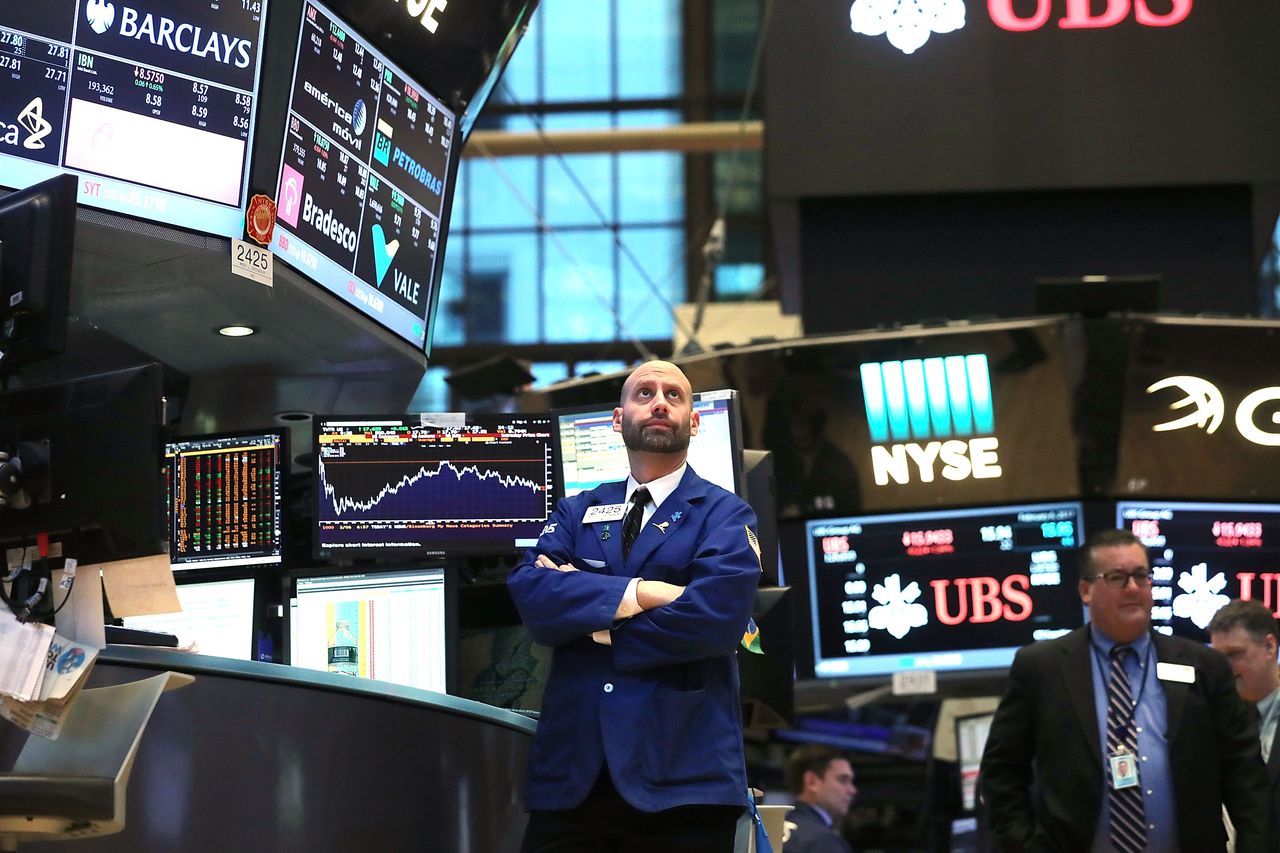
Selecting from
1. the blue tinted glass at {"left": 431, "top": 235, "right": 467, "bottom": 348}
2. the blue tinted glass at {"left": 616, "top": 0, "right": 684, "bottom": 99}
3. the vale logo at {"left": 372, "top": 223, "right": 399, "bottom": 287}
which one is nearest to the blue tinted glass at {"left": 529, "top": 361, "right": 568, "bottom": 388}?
the blue tinted glass at {"left": 431, "top": 235, "right": 467, "bottom": 348}

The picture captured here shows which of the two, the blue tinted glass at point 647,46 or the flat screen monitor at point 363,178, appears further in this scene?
the blue tinted glass at point 647,46

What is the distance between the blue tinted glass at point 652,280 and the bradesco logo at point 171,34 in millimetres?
12174

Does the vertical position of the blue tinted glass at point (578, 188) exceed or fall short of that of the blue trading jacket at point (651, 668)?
it exceeds it

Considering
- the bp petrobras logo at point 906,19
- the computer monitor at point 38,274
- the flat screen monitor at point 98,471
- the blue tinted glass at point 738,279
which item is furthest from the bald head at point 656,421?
the blue tinted glass at point 738,279

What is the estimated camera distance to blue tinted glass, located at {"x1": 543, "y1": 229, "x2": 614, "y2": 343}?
17.5 m

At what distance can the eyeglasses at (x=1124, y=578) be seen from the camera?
14.2 ft

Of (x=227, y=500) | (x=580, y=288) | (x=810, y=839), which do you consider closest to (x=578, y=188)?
(x=580, y=288)

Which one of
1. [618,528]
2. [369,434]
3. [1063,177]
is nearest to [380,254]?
[369,434]

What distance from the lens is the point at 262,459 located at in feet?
15.2

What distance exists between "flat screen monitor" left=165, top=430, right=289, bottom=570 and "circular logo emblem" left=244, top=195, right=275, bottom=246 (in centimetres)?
70

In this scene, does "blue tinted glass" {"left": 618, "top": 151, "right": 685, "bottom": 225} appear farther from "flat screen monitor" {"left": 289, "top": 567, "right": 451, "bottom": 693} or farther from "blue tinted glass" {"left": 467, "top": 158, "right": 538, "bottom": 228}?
"flat screen monitor" {"left": 289, "top": 567, "right": 451, "bottom": 693}

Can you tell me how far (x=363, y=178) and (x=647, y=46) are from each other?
12578mm

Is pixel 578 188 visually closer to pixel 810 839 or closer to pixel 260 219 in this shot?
pixel 810 839

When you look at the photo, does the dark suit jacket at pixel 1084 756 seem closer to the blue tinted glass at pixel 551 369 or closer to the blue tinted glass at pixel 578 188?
the blue tinted glass at pixel 551 369
